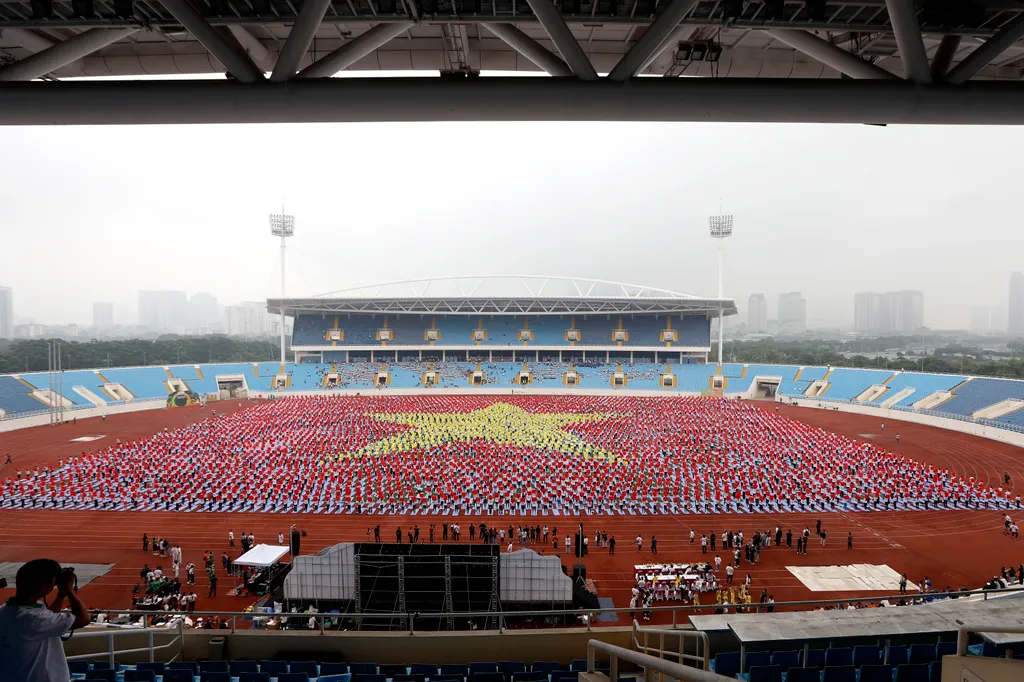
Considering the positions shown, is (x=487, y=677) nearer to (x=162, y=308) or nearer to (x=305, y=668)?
(x=305, y=668)

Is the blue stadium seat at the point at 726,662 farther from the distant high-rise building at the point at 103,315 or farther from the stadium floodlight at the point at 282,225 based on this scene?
the distant high-rise building at the point at 103,315

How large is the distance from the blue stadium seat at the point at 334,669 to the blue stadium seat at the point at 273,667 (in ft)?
1.40

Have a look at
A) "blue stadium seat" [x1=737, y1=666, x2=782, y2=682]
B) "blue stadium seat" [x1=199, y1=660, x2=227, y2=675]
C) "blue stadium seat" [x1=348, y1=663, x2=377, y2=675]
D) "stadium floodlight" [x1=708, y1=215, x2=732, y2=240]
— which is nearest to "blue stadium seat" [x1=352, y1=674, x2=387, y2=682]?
"blue stadium seat" [x1=348, y1=663, x2=377, y2=675]

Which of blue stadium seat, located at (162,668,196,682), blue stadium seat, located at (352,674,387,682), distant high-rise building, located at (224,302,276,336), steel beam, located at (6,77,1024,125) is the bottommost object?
blue stadium seat, located at (352,674,387,682)

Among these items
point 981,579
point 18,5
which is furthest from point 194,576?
point 981,579

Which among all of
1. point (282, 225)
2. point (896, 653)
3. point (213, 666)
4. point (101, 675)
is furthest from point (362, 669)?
point (282, 225)

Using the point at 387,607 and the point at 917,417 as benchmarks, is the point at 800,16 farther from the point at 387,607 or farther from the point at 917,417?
the point at 917,417

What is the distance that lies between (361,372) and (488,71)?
174 feet

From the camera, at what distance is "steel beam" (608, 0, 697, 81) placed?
226 centimetres

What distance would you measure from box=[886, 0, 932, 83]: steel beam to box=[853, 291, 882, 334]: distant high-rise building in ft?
478

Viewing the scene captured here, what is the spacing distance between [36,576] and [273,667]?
3.62m

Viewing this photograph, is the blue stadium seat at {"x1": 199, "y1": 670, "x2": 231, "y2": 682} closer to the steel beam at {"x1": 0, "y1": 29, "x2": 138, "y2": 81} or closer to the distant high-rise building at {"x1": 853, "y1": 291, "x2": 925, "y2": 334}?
the steel beam at {"x1": 0, "y1": 29, "x2": 138, "y2": 81}

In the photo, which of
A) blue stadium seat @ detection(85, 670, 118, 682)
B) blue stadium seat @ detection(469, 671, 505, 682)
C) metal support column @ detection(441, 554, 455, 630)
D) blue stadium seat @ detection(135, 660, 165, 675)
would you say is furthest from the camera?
metal support column @ detection(441, 554, 455, 630)

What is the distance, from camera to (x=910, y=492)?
19469mm
